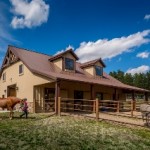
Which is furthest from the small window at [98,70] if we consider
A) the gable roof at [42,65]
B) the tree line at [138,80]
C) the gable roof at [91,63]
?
the tree line at [138,80]

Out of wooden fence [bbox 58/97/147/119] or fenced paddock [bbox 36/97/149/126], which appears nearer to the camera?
fenced paddock [bbox 36/97/149/126]

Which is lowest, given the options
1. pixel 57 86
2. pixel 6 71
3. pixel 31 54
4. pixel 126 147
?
pixel 126 147

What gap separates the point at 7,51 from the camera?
1012 inches

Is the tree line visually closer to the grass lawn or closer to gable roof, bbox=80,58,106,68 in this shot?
gable roof, bbox=80,58,106,68

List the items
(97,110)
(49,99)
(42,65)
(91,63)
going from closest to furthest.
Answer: (97,110)
(49,99)
(42,65)
(91,63)

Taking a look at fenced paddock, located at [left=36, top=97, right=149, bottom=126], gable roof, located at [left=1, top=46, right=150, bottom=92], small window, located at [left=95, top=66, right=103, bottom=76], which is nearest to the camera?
fenced paddock, located at [left=36, top=97, right=149, bottom=126]

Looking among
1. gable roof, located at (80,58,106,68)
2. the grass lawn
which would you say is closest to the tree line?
gable roof, located at (80,58,106,68)

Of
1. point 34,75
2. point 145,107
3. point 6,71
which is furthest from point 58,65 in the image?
point 145,107

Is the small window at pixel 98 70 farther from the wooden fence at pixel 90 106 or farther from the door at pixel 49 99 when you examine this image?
the door at pixel 49 99

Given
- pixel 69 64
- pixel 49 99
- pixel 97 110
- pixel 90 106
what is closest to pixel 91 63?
pixel 69 64

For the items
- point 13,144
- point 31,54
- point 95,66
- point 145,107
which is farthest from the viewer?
point 95,66

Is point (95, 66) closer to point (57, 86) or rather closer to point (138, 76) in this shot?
point (57, 86)

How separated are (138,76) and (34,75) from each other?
80.9 metres

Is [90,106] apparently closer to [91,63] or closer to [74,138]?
[74,138]
